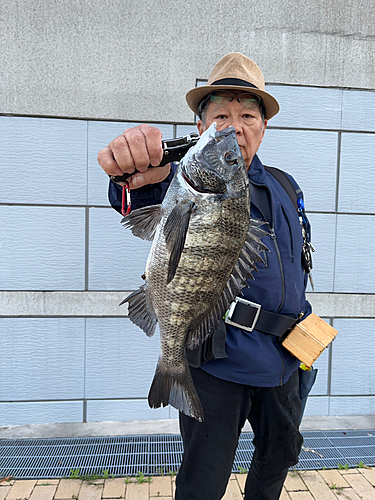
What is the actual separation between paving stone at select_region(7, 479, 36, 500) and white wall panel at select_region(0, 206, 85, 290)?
1577 millimetres

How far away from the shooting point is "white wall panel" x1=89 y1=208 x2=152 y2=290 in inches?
143

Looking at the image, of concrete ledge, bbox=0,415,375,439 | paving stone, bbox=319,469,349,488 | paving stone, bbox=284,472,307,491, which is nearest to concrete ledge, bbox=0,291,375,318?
concrete ledge, bbox=0,415,375,439

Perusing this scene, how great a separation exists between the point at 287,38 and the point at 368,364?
3398 millimetres

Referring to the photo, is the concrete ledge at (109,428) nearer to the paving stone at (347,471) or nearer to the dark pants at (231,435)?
the paving stone at (347,471)

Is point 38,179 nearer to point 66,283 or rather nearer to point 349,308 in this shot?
point 66,283

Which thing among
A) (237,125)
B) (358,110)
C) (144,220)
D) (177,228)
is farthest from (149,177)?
(358,110)

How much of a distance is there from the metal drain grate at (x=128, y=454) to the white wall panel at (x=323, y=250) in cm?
144

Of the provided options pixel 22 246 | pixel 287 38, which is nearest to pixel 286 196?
pixel 287 38

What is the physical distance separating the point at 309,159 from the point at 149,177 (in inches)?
107

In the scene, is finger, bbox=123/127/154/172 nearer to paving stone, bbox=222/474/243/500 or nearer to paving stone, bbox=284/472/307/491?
paving stone, bbox=222/474/243/500

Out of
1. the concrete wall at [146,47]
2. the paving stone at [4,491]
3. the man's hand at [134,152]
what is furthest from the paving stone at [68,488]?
the concrete wall at [146,47]

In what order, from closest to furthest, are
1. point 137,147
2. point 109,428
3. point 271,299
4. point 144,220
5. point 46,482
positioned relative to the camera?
1. point 137,147
2. point 144,220
3. point 271,299
4. point 46,482
5. point 109,428

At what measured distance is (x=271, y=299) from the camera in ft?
6.69

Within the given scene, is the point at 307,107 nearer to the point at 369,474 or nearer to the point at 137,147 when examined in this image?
the point at 137,147
